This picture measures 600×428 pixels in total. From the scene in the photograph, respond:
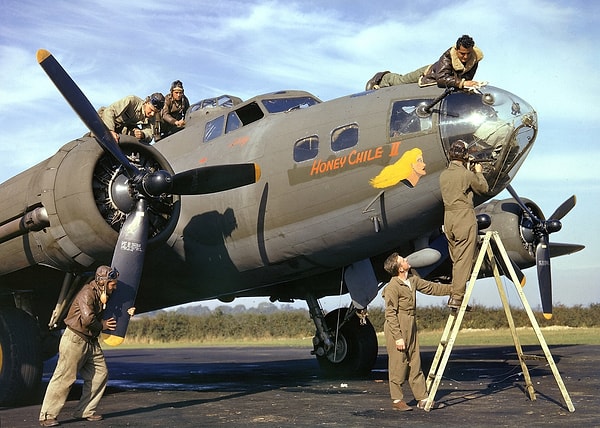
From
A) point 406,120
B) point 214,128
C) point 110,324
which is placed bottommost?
point 110,324

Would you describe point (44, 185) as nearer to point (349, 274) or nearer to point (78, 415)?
point (78, 415)

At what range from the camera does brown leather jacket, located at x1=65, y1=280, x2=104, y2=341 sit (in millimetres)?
9234

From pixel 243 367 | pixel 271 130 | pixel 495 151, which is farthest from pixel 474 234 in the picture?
pixel 243 367

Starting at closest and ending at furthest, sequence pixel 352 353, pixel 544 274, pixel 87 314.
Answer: pixel 87 314, pixel 352 353, pixel 544 274

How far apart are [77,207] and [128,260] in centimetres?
113

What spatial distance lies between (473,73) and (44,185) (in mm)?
6953

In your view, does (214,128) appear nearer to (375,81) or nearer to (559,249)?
(375,81)

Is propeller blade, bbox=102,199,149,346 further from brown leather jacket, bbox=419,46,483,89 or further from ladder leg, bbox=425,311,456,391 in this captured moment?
brown leather jacket, bbox=419,46,483,89

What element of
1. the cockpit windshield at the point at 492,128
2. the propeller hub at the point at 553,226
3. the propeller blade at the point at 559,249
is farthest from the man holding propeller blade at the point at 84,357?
the propeller blade at the point at 559,249

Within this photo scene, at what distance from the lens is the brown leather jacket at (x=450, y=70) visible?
10.7 m

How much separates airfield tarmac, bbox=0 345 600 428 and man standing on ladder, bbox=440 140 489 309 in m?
1.62

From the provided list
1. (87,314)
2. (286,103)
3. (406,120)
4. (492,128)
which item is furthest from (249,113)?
(87,314)

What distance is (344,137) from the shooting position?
1121cm

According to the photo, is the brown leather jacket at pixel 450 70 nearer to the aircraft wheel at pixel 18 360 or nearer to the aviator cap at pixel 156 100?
the aviator cap at pixel 156 100
